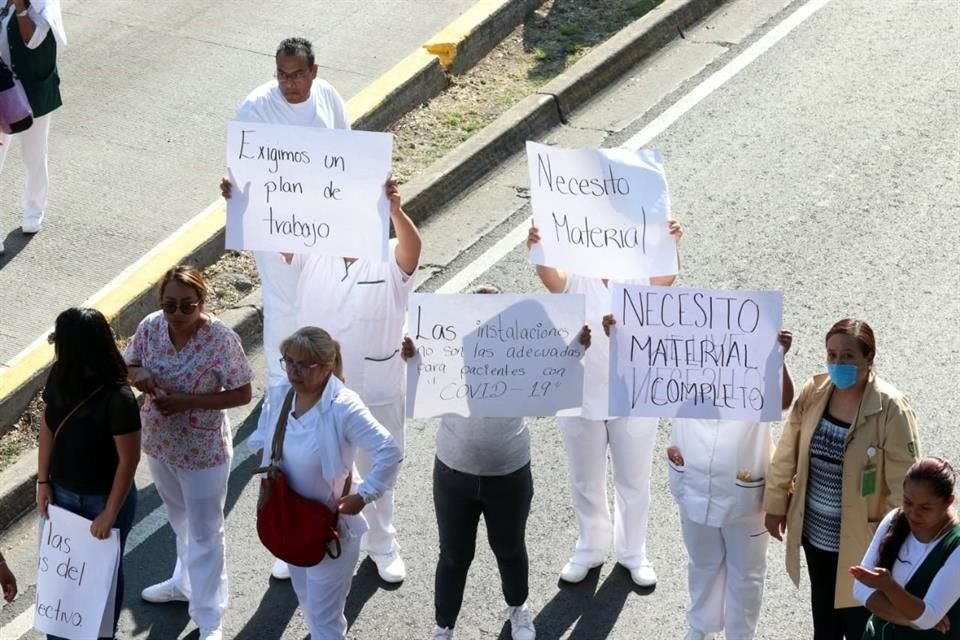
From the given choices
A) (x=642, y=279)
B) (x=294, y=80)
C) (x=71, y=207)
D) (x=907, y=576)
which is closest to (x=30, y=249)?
(x=71, y=207)

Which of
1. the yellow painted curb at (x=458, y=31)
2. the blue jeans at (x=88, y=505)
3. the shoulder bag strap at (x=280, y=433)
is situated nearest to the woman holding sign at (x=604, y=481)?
the shoulder bag strap at (x=280, y=433)

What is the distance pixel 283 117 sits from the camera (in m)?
8.10

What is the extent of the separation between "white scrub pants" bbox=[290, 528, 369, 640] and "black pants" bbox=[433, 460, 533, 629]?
1.43 feet

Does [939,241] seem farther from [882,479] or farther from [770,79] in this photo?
[882,479]

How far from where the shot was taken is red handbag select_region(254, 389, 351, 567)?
6242 mm

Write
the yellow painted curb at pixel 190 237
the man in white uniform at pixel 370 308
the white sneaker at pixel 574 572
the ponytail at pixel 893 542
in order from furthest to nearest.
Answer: the yellow painted curb at pixel 190 237 → the white sneaker at pixel 574 572 → the man in white uniform at pixel 370 308 → the ponytail at pixel 893 542

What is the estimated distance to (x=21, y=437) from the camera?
837 centimetres

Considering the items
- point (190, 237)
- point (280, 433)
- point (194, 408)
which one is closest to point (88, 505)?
point (194, 408)

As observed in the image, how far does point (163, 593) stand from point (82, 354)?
1.50 metres

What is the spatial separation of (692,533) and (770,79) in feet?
18.3

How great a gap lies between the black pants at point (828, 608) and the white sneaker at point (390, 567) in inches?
74.8

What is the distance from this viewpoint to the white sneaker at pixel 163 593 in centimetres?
730

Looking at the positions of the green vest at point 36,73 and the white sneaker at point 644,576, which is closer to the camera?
the white sneaker at point 644,576

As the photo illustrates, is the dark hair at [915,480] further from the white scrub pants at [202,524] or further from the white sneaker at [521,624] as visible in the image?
the white scrub pants at [202,524]
